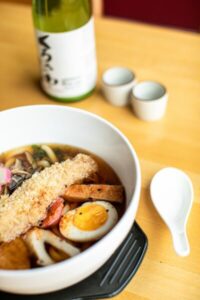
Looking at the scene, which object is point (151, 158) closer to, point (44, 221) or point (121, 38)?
point (44, 221)

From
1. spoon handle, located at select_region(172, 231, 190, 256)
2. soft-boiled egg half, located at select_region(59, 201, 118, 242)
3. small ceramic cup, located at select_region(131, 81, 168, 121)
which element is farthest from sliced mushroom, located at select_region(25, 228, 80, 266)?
small ceramic cup, located at select_region(131, 81, 168, 121)

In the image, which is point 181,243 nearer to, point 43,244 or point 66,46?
point 43,244

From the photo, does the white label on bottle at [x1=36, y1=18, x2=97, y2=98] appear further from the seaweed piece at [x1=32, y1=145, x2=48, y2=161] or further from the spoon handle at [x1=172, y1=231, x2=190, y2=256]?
the spoon handle at [x1=172, y1=231, x2=190, y2=256]

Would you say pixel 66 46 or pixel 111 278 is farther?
pixel 66 46

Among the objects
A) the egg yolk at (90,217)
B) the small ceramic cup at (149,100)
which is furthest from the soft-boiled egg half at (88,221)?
the small ceramic cup at (149,100)

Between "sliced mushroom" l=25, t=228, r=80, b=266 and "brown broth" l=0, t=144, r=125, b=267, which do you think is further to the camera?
"brown broth" l=0, t=144, r=125, b=267

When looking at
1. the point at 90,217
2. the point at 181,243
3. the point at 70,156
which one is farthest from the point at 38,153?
the point at 181,243

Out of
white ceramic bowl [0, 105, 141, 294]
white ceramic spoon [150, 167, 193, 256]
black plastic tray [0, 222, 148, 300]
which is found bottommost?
black plastic tray [0, 222, 148, 300]
